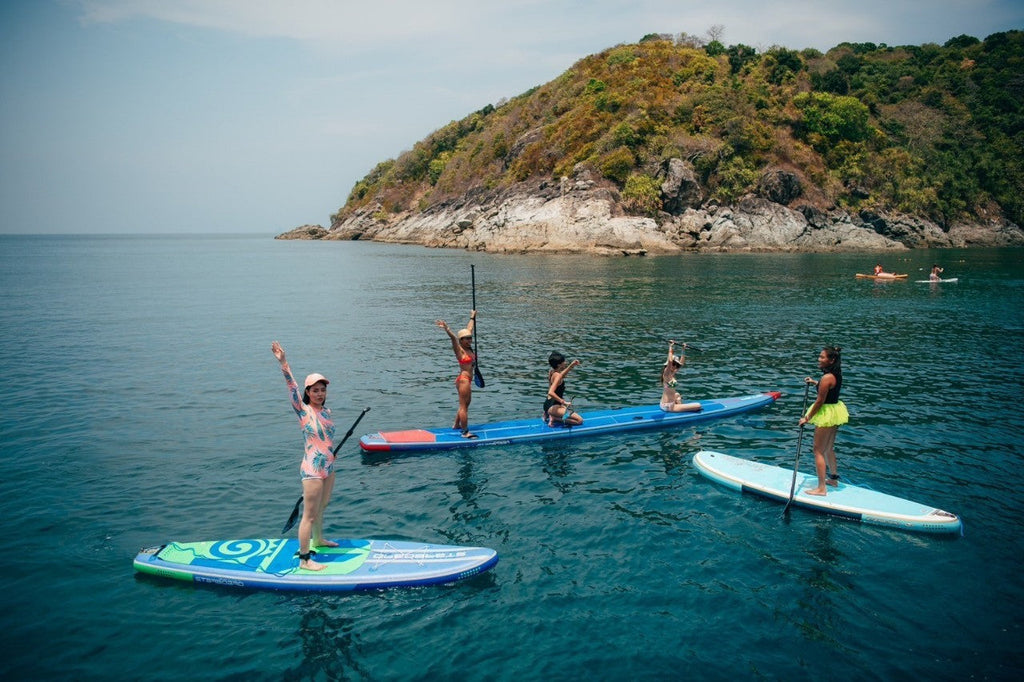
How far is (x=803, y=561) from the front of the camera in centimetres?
983

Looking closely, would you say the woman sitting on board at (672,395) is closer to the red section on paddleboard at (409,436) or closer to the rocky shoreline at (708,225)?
the red section on paddleboard at (409,436)

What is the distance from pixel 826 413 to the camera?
1105 cm

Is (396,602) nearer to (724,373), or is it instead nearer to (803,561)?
(803,561)

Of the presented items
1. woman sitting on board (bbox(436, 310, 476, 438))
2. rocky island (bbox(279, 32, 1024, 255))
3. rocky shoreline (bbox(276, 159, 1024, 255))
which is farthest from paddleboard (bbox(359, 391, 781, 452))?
rocky shoreline (bbox(276, 159, 1024, 255))

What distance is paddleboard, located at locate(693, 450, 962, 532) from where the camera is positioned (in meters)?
10.6

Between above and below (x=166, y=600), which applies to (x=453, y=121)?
above

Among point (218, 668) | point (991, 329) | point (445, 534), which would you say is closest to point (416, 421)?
point (445, 534)

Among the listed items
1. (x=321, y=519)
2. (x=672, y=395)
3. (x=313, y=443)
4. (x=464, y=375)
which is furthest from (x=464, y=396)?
(x=313, y=443)

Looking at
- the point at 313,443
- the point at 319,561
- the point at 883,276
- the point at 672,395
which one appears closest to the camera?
the point at 313,443

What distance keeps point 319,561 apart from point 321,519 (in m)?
0.63

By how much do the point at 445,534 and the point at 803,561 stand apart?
19.9ft

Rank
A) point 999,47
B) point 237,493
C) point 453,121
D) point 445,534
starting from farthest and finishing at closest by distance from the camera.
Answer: point 453,121, point 999,47, point 237,493, point 445,534

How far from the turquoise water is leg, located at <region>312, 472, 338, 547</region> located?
98 centimetres

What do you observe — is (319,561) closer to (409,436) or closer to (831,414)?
(409,436)
